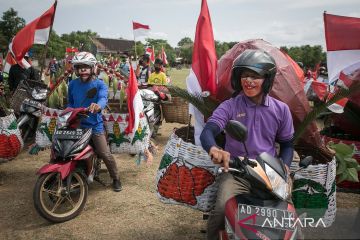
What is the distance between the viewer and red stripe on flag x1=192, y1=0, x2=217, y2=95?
3.12 metres

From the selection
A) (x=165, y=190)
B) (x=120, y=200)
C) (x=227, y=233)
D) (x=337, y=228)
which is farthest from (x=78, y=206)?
(x=337, y=228)

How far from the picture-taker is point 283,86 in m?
3.07

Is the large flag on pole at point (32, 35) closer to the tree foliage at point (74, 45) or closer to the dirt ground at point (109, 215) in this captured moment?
the dirt ground at point (109, 215)

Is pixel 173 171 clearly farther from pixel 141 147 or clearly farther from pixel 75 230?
pixel 141 147

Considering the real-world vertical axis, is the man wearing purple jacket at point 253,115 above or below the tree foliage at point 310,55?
below

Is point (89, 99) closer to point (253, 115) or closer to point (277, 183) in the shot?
point (253, 115)

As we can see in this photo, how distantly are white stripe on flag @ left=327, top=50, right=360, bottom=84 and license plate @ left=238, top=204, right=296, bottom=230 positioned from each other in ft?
8.59

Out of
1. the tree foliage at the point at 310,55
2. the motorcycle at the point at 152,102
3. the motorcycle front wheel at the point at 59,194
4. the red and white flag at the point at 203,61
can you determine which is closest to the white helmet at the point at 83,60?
the motorcycle front wheel at the point at 59,194

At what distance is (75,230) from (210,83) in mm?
2155

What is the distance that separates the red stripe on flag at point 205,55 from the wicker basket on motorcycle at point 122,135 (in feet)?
6.40

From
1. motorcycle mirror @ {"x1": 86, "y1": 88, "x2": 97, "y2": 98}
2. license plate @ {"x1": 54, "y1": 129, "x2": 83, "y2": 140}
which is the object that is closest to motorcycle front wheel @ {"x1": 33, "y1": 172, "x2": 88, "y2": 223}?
license plate @ {"x1": 54, "y1": 129, "x2": 83, "y2": 140}

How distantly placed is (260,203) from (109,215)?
8.67ft

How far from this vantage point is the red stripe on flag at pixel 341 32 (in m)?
3.75

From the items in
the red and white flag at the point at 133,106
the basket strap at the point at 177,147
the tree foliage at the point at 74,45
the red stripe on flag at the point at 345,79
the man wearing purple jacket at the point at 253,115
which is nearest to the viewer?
the man wearing purple jacket at the point at 253,115
